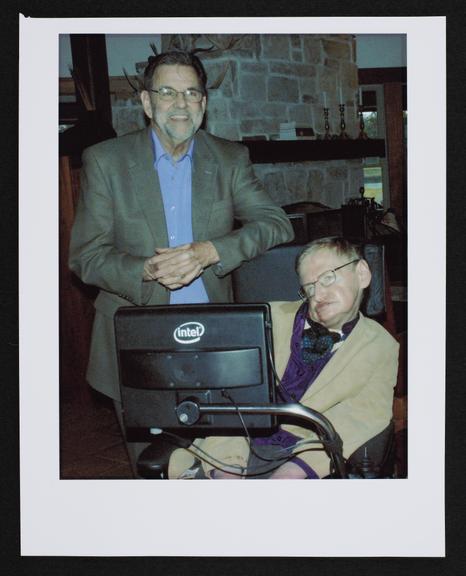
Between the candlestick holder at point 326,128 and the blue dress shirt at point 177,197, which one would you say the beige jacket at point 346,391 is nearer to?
the blue dress shirt at point 177,197

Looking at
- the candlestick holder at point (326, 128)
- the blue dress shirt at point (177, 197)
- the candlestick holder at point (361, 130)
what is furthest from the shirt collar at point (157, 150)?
the candlestick holder at point (326, 128)

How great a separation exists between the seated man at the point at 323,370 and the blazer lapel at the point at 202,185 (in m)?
0.29

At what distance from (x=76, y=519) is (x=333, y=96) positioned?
1.86m

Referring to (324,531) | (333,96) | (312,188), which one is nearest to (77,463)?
(324,531)

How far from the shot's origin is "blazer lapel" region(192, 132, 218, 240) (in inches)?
74.2

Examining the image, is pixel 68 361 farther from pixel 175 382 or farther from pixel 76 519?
pixel 175 382

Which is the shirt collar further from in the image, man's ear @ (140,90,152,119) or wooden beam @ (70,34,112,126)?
wooden beam @ (70,34,112,126)

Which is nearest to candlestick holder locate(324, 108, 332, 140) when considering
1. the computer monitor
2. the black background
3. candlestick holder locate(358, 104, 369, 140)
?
candlestick holder locate(358, 104, 369, 140)

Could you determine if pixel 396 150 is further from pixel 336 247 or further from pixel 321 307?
pixel 321 307

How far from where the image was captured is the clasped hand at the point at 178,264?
70.4 inches

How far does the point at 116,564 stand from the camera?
1911mm

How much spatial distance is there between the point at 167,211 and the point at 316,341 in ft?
1.80

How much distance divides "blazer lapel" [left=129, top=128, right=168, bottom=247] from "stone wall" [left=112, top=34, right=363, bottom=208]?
9cm

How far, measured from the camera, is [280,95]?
9.22 ft
